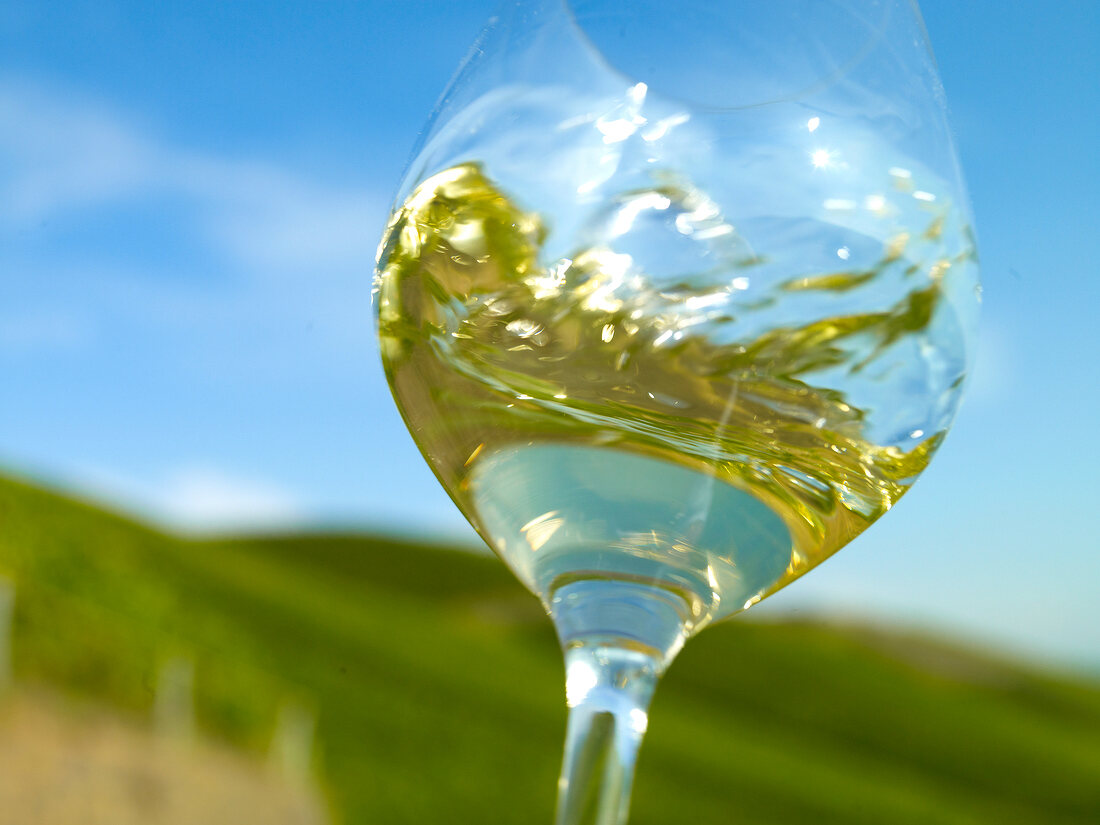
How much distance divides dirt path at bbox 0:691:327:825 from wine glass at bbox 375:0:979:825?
5578mm

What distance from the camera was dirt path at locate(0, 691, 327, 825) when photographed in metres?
5.66

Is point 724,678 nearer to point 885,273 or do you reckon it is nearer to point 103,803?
point 103,803

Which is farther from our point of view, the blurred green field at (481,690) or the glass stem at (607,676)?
the blurred green field at (481,690)

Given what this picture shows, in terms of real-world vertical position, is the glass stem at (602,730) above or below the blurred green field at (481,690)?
below

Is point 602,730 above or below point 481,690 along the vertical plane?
below

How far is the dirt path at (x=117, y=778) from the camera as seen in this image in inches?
223

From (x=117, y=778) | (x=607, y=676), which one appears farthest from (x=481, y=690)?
(x=607, y=676)

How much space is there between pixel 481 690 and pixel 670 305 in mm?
11765

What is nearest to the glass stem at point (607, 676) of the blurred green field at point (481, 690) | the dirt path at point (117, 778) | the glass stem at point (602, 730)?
the glass stem at point (602, 730)

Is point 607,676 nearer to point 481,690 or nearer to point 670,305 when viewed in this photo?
point 670,305

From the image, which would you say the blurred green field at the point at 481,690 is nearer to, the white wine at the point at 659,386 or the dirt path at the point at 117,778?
the dirt path at the point at 117,778

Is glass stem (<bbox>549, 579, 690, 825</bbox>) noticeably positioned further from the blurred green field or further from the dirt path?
the blurred green field

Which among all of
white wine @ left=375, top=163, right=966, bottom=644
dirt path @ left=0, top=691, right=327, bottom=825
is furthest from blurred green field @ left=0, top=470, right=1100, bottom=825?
white wine @ left=375, top=163, right=966, bottom=644

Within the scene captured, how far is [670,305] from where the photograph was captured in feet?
1.65
